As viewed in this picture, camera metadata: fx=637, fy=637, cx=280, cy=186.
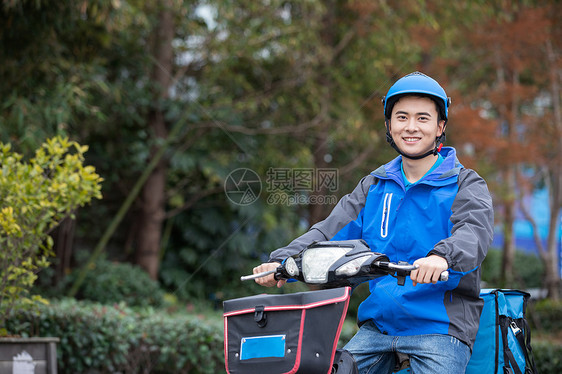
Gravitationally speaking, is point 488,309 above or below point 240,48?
below

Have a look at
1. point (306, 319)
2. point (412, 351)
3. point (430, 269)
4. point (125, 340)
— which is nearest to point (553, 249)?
point (125, 340)

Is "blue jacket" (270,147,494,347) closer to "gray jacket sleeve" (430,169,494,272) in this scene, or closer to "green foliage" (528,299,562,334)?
"gray jacket sleeve" (430,169,494,272)

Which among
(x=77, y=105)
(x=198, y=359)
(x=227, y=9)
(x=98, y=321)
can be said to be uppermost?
(x=227, y=9)

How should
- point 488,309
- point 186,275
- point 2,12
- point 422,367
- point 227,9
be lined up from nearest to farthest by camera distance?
point 422,367 < point 488,309 < point 2,12 < point 227,9 < point 186,275

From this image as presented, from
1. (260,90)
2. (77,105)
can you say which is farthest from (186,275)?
(77,105)

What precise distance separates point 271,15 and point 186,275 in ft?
11.4

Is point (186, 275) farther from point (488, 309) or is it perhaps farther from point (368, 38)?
point (488, 309)

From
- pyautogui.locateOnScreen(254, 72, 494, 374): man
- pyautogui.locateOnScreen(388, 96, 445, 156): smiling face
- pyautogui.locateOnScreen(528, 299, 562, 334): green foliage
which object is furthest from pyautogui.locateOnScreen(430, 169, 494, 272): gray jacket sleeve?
pyautogui.locateOnScreen(528, 299, 562, 334): green foliage

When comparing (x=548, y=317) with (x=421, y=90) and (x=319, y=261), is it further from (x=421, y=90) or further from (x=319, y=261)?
(x=319, y=261)

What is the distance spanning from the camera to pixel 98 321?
458cm

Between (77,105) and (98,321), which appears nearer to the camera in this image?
(98,321)

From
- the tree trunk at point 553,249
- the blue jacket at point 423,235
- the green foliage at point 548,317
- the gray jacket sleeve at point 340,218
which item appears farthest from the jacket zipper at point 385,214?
the tree trunk at point 553,249

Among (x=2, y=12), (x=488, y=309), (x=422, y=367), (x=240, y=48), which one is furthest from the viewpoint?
(x=240, y=48)

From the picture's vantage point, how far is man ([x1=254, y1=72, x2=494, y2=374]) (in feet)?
6.34
